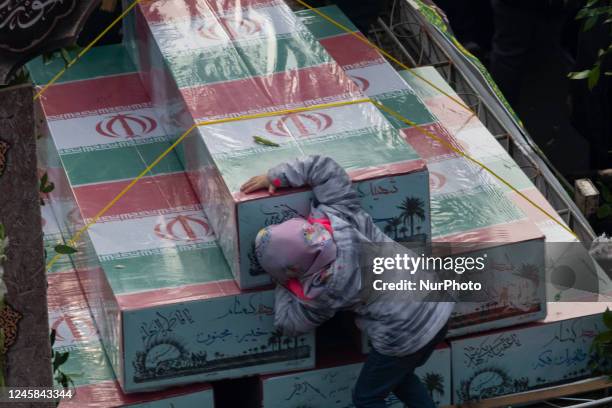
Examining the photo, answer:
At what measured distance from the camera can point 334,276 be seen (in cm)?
513

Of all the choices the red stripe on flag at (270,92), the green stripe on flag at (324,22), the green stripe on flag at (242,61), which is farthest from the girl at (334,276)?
the green stripe on flag at (324,22)

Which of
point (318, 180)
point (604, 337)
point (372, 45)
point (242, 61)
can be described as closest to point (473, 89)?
point (372, 45)

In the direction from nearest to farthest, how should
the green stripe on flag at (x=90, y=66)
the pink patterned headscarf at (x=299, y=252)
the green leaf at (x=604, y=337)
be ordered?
the pink patterned headscarf at (x=299, y=252)
the green leaf at (x=604, y=337)
the green stripe on flag at (x=90, y=66)

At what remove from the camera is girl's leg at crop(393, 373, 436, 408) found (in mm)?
5488

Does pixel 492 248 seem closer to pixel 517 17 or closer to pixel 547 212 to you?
pixel 547 212

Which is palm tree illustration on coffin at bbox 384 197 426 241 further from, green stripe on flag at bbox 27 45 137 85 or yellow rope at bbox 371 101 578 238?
green stripe on flag at bbox 27 45 137 85

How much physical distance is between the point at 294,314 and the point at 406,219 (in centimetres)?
60

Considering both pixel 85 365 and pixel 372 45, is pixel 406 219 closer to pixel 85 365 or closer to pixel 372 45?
pixel 85 365

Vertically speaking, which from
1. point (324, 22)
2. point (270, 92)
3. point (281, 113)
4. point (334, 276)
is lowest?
point (334, 276)

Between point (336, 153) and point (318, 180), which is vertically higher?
point (336, 153)

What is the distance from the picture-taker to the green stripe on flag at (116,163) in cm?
598

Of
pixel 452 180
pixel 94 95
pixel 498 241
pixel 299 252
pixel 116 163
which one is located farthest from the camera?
pixel 94 95

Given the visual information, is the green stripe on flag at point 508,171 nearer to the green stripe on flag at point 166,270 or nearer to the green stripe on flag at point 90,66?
the green stripe on flag at point 166,270

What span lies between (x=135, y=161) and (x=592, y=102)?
3.03 meters
